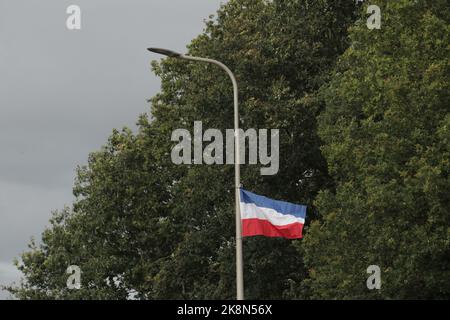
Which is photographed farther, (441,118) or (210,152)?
(210,152)

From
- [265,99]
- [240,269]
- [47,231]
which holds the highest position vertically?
[265,99]

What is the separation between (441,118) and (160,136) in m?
14.9

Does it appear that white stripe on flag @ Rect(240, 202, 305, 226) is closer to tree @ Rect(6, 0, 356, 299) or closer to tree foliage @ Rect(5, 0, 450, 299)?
tree foliage @ Rect(5, 0, 450, 299)

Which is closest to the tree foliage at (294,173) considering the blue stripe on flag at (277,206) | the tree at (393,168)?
the tree at (393,168)

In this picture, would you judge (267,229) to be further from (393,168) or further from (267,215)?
(393,168)

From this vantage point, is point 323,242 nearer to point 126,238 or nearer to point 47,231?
point 126,238

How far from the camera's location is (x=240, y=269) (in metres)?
25.3

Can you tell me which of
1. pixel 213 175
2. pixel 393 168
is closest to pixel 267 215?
pixel 393 168

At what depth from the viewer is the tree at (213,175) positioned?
43.5m

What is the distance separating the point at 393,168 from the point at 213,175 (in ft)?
30.8

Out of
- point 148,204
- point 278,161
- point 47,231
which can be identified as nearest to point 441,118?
point 278,161

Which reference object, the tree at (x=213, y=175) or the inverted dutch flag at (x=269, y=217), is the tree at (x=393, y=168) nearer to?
the tree at (x=213, y=175)

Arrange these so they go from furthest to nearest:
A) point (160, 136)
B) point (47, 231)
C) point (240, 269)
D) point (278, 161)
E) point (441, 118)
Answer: point (47, 231)
point (160, 136)
point (278, 161)
point (441, 118)
point (240, 269)

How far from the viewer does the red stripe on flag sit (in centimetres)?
2640
